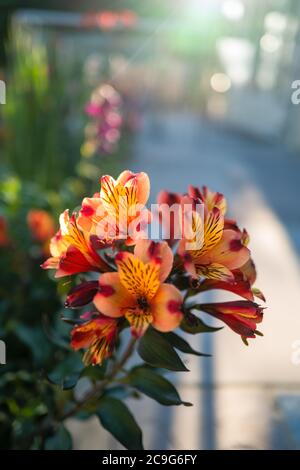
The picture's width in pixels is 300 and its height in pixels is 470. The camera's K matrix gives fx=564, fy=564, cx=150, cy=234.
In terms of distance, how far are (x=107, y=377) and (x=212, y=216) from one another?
1.49 feet

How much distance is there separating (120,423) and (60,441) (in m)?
0.15

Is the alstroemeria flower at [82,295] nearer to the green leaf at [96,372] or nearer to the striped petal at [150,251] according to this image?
the striped petal at [150,251]

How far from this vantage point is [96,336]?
79 centimetres

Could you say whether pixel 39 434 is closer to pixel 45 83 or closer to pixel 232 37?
pixel 45 83

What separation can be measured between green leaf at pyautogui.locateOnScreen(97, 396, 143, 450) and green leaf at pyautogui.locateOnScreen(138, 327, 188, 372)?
0.26m

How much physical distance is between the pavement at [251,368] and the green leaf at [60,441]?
451 mm

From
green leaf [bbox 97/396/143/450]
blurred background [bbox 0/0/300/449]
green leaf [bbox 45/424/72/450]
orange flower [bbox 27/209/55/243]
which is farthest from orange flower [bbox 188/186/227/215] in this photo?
orange flower [bbox 27/209/55/243]

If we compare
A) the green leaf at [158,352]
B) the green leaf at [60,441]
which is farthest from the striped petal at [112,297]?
the green leaf at [60,441]

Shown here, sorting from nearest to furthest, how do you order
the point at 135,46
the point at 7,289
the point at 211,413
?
the point at 211,413, the point at 7,289, the point at 135,46

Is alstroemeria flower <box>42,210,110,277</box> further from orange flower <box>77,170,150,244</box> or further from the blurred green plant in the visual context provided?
the blurred green plant

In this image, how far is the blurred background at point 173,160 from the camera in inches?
65.9

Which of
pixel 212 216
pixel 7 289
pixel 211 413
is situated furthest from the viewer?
pixel 7 289
